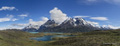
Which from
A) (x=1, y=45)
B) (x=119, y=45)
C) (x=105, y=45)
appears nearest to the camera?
(x=119, y=45)

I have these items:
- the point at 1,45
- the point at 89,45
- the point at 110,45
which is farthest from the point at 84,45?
the point at 1,45

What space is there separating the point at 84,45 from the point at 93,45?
8.85 meters

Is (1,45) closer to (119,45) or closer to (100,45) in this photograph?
(100,45)

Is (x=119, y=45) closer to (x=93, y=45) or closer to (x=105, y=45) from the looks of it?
(x=105, y=45)

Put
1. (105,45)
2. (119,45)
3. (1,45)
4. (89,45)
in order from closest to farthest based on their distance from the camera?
(119,45) → (105,45) → (89,45) → (1,45)

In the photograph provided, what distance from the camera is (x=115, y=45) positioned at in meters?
81.8

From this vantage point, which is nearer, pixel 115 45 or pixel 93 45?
pixel 115 45

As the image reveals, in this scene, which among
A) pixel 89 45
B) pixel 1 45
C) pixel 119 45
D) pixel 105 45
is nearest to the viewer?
pixel 119 45

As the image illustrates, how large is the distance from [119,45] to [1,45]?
85.0 m

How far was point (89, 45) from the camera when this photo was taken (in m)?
96.8

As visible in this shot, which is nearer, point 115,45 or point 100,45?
point 115,45

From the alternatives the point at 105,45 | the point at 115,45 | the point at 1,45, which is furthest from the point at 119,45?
the point at 1,45

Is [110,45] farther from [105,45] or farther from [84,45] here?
[84,45]

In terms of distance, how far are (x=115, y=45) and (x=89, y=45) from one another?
19.4 metres
